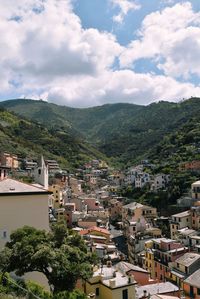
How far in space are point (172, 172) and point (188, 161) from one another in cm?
618

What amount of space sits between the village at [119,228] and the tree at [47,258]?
303cm

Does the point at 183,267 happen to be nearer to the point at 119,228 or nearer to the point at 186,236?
the point at 186,236

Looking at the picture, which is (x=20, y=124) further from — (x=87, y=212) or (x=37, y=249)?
(x=37, y=249)

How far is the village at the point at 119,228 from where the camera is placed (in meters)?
20.8

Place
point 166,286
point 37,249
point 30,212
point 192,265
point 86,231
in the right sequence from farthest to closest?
point 86,231 < point 192,265 < point 166,286 < point 30,212 < point 37,249

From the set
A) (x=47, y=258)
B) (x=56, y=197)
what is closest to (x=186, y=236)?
(x=56, y=197)

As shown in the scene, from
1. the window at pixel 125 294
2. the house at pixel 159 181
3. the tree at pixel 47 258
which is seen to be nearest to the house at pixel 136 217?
the house at pixel 159 181

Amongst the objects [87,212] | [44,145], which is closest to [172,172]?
[87,212]

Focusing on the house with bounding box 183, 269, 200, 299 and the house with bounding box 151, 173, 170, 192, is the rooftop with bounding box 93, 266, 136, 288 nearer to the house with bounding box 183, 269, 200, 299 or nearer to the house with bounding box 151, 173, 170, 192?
the house with bounding box 183, 269, 200, 299

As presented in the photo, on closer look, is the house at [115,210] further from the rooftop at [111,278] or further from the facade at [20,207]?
the facade at [20,207]

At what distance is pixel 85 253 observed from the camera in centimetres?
1838

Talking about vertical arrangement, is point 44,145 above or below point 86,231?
above

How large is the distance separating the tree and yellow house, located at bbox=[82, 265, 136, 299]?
7.93 meters

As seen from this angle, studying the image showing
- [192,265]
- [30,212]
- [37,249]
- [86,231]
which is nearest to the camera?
[37,249]
